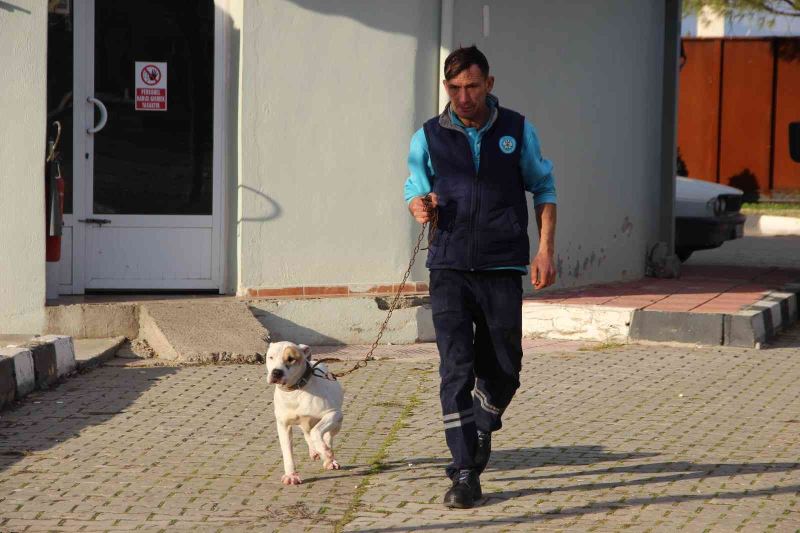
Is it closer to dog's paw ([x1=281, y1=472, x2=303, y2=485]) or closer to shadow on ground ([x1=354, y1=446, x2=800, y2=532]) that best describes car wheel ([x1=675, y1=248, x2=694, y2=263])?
shadow on ground ([x1=354, y1=446, x2=800, y2=532])

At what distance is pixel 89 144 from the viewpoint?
9.84 meters

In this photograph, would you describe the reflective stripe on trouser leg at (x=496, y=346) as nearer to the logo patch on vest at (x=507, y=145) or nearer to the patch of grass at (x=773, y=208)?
the logo patch on vest at (x=507, y=145)

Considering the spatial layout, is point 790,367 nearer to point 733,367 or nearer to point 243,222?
point 733,367

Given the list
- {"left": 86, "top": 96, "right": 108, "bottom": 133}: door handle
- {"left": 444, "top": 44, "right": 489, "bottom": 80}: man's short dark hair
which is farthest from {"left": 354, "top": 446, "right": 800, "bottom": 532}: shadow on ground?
{"left": 86, "top": 96, "right": 108, "bottom": 133}: door handle

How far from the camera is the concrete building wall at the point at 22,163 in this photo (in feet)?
30.3

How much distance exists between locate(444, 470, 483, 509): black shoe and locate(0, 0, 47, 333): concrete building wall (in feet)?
15.2

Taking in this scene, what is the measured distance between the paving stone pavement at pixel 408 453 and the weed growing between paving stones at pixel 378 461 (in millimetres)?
16

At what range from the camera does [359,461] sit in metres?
6.55

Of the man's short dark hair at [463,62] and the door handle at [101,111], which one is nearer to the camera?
the man's short dark hair at [463,62]

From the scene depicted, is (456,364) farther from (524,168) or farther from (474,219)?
(524,168)

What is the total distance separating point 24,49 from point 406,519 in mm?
5247

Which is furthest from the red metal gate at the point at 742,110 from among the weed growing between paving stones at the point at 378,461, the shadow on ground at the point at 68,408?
the shadow on ground at the point at 68,408

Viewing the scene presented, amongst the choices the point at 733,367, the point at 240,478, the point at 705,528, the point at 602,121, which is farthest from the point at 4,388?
the point at 602,121

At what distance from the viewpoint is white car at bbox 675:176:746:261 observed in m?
14.0
